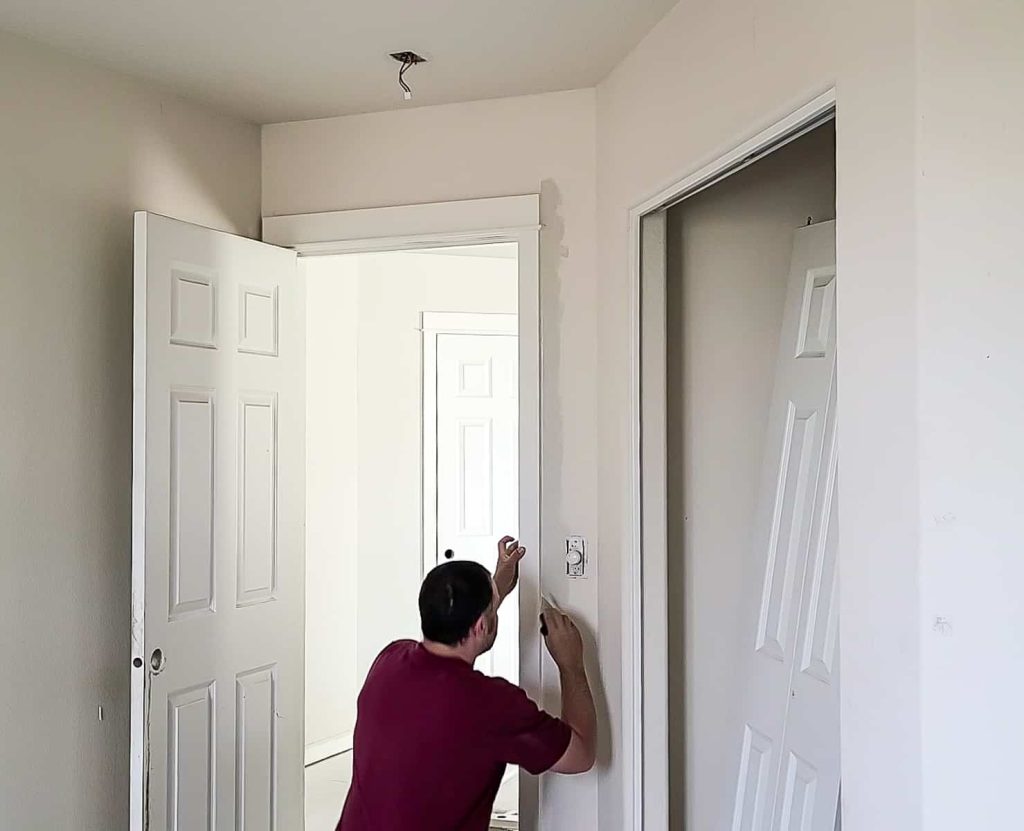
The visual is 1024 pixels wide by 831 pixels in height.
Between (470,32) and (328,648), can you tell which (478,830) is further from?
(328,648)

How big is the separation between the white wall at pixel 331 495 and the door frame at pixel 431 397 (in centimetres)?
33

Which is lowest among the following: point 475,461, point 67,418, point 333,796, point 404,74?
point 333,796

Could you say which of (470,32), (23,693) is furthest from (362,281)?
(23,693)

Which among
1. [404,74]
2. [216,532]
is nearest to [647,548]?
[216,532]

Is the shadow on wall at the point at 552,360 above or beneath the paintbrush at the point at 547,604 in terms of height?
above

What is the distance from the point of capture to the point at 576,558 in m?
2.94

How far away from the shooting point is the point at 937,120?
4.67ft

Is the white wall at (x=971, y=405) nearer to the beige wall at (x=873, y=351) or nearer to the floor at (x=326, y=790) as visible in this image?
the beige wall at (x=873, y=351)

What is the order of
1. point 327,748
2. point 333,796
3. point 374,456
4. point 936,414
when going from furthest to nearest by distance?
point 374,456 < point 327,748 < point 333,796 < point 936,414

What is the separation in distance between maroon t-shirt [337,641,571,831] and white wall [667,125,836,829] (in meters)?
0.85

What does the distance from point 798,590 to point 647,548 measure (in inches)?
17.2

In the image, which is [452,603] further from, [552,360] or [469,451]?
[469,451]

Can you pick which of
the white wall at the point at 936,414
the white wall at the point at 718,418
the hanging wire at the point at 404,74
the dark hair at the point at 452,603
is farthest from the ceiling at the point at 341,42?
the dark hair at the point at 452,603

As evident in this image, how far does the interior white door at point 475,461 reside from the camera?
15.6 ft
